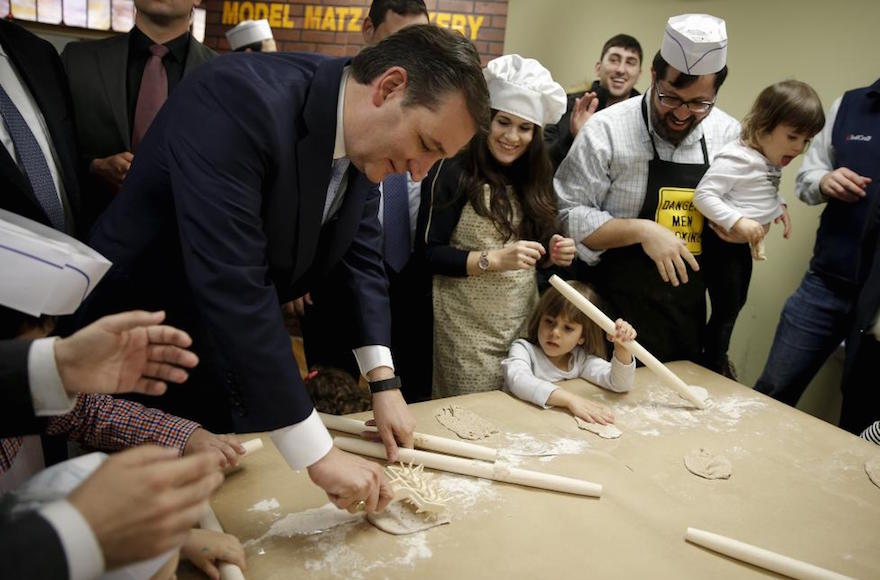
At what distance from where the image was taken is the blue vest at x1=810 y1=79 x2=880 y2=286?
9.04ft

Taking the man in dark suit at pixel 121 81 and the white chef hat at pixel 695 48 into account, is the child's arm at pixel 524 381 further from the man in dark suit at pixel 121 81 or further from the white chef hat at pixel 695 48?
the man in dark suit at pixel 121 81

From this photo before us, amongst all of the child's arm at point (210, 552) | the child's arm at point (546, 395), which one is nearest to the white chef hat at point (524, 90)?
the child's arm at point (546, 395)

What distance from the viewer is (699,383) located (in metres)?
2.17

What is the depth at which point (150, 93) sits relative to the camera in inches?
83.9

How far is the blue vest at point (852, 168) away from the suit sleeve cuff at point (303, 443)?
2.50 m

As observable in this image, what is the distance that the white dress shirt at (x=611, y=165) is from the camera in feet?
7.35

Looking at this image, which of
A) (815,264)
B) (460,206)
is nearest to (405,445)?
(460,206)

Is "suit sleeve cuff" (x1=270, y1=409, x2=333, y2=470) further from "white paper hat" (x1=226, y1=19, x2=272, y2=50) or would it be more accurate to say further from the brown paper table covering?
"white paper hat" (x1=226, y1=19, x2=272, y2=50)

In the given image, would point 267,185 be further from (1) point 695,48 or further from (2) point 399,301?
(1) point 695,48

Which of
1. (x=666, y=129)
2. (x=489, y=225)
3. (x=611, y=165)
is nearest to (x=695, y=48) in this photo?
(x=666, y=129)

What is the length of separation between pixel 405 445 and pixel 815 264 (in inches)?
91.8

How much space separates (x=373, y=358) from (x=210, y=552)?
620mm

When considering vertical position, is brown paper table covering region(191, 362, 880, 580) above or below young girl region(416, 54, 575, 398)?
below

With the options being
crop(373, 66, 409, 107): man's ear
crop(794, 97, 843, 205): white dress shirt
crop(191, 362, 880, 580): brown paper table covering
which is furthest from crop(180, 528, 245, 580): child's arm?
crop(794, 97, 843, 205): white dress shirt
